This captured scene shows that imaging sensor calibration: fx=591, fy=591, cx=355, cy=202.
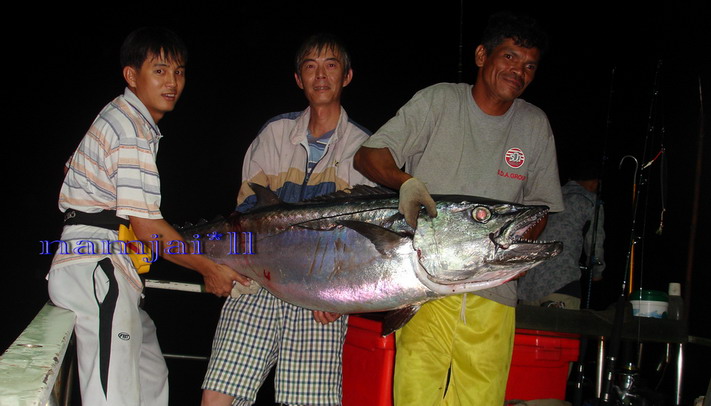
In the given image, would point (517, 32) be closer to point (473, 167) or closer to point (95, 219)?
point (473, 167)

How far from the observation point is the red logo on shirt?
7.43 ft

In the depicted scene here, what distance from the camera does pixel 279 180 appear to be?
8.68 feet

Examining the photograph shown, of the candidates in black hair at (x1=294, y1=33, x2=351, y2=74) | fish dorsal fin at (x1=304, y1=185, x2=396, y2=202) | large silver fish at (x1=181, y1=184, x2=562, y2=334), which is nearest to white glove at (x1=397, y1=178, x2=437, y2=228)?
large silver fish at (x1=181, y1=184, x2=562, y2=334)

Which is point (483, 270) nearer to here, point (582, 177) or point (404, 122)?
point (404, 122)

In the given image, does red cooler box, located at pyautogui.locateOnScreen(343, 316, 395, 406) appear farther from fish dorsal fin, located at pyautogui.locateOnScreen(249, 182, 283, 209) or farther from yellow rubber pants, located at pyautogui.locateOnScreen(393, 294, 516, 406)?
fish dorsal fin, located at pyautogui.locateOnScreen(249, 182, 283, 209)

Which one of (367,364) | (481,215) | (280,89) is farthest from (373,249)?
(280,89)

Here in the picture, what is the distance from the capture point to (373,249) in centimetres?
207

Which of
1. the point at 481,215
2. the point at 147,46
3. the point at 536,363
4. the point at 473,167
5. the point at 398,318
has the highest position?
the point at 147,46

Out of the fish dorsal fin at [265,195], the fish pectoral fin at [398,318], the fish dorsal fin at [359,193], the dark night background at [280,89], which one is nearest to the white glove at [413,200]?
the fish dorsal fin at [359,193]

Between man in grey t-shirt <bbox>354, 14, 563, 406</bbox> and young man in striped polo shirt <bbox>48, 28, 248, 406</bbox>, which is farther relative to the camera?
man in grey t-shirt <bbox>354, 14, 563, 406</bbox>

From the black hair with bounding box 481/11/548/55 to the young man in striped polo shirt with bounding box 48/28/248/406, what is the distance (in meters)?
1.23

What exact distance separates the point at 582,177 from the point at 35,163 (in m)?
7.62

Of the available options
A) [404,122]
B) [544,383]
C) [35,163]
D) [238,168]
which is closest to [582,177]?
[544,383]

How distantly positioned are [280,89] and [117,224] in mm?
6419
